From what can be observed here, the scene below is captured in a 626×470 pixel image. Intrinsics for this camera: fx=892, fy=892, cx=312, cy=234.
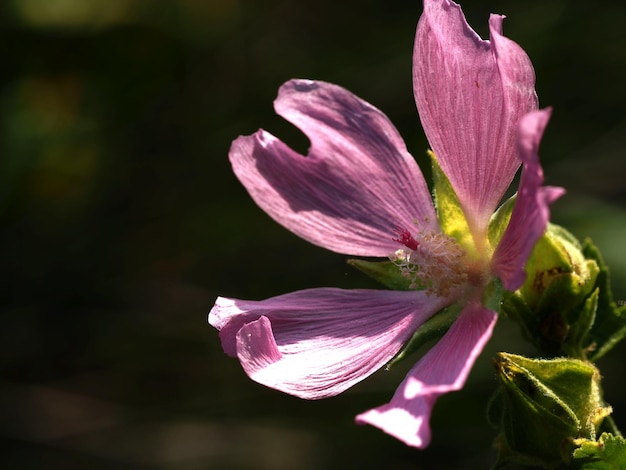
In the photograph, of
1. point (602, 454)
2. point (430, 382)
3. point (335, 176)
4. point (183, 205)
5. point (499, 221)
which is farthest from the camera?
point (183, 205)

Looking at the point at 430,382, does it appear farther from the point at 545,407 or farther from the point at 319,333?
the point at 319,333

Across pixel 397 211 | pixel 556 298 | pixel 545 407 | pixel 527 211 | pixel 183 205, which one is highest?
pixel 527 211

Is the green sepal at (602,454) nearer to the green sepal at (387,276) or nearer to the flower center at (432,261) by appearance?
the flower center at (432,261)

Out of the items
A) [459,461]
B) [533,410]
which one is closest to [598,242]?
[459,461]

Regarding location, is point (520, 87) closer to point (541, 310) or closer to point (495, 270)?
point (495, 270)

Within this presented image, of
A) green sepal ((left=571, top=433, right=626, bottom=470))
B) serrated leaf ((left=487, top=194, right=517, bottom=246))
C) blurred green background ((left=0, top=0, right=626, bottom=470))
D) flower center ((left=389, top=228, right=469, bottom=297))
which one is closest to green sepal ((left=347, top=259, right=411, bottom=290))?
flower center ((left=389, top=228, right=469, bottom=297))

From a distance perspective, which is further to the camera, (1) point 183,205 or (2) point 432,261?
(1) point 183,205

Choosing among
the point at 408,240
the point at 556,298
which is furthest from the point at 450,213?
the point at 556,298
